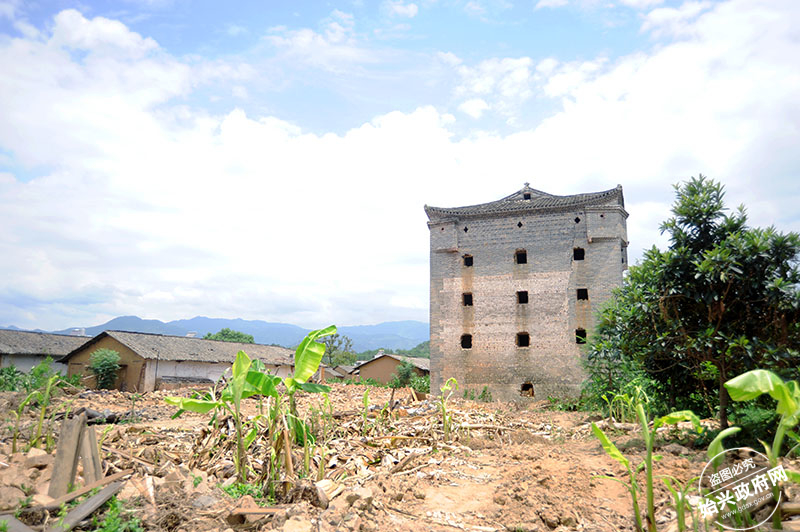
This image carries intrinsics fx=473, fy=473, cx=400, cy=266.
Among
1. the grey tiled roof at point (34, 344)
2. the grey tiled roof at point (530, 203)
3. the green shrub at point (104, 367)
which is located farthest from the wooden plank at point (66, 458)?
the grey tiled roof at point (34, 344)

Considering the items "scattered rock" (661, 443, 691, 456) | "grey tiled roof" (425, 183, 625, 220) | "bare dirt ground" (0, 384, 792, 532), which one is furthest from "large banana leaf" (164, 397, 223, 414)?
"grey tiled roof" (425, 183, 625, 220)

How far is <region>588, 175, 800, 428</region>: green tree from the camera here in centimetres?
720

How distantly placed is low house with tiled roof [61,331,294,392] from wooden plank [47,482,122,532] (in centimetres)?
1914

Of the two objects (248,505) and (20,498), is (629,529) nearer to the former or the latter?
(248,505)

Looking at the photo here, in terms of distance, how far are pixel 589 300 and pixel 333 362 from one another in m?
38.9

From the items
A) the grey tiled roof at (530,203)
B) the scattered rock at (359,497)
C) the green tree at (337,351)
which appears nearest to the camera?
the scattered rock at (359,497)

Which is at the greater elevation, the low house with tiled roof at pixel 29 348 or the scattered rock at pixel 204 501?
the low house with tiled roof at pixel 29 348

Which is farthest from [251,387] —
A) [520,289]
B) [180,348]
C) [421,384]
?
[421,384]

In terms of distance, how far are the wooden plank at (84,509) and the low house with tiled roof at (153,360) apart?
19.1m

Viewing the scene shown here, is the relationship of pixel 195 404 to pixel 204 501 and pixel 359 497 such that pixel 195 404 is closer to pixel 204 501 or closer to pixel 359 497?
pixel 204 501

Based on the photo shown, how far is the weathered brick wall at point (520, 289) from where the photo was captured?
21.2 m

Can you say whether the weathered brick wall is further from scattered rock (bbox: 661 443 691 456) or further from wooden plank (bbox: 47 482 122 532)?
wooden plank (bbox: 47 482 122 532)

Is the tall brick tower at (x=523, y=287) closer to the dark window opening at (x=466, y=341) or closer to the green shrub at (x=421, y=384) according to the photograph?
the dark window opening at (x=466, y=341)

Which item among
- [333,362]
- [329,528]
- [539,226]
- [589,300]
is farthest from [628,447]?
[333,362]
